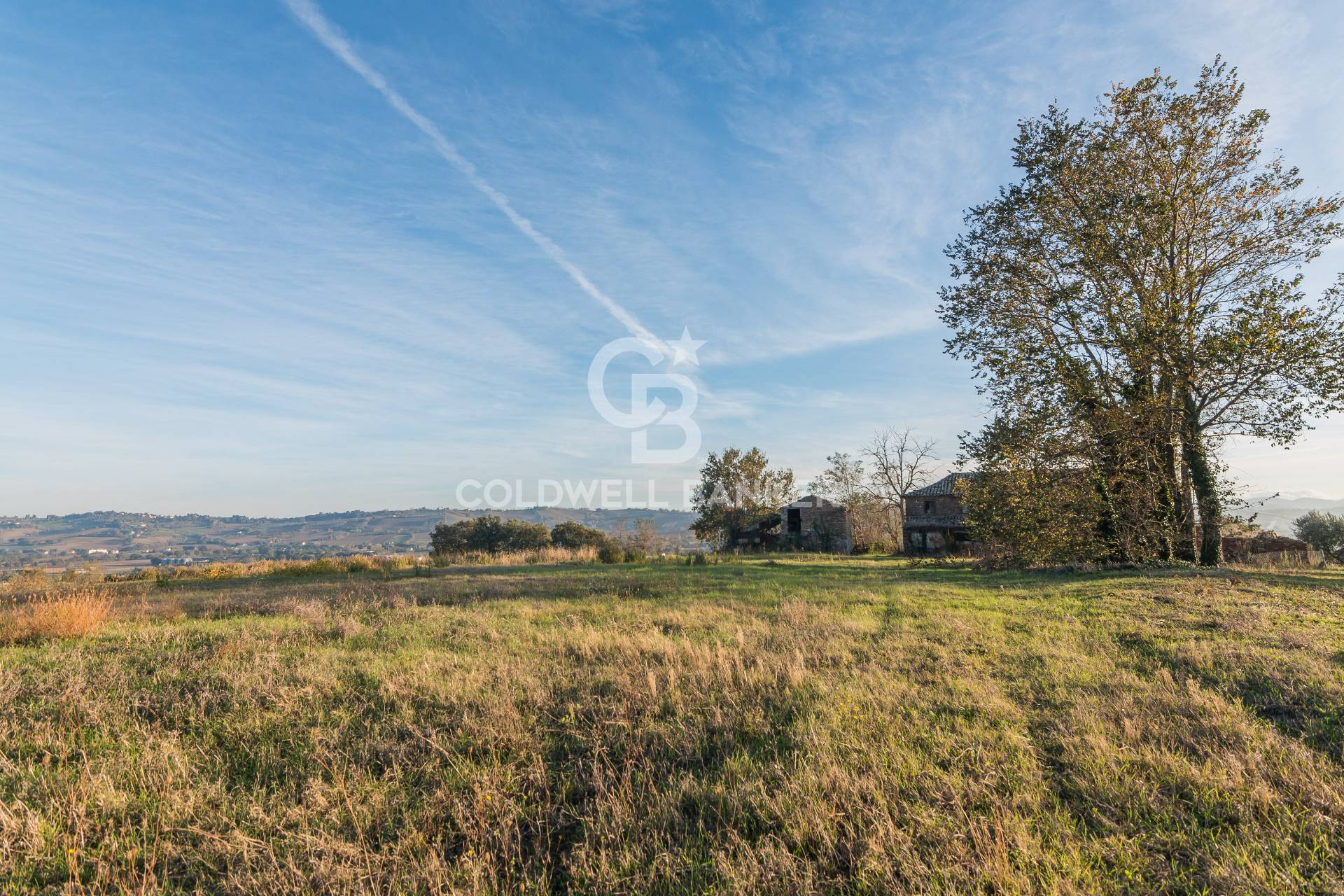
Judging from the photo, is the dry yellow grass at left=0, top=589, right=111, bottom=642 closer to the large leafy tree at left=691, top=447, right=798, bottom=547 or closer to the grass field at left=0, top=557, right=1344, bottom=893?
the grass field at left=0, top=557, right=1344, bottom=893

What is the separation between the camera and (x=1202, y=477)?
18.1m

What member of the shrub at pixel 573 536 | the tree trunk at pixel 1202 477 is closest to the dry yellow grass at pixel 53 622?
the tree trunk at pixel 1202 477

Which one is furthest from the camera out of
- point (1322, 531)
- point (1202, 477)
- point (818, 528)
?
point (818, 528)

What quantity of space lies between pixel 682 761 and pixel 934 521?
156ft

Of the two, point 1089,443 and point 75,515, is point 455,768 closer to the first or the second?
point 1089,443

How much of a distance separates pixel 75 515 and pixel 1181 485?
554 feet

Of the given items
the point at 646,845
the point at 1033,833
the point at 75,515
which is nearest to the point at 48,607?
the point at 646,845

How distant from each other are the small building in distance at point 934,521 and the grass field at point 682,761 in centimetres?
3723

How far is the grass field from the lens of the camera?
332 cm

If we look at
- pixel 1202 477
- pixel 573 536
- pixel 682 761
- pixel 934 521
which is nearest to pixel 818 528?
pixel 934 521

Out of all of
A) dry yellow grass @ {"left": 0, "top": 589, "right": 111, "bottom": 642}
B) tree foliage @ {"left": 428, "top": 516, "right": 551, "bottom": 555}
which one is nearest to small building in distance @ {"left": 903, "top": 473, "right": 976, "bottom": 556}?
tree foliage @ {"left": 428, "top": 516, "right": 551, "bottom": 555}

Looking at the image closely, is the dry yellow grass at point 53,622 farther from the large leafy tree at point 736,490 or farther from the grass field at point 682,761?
the large leafy tree at point 736,490

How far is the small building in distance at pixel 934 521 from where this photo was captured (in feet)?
145

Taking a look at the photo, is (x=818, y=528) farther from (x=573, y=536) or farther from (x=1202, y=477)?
(x=1202, y=477)
